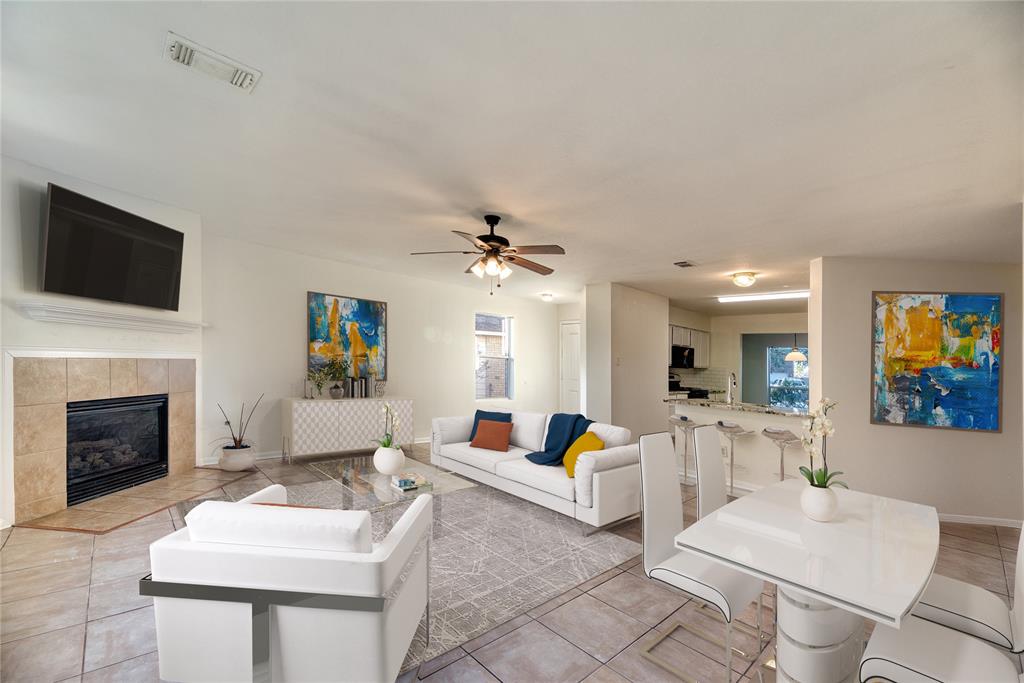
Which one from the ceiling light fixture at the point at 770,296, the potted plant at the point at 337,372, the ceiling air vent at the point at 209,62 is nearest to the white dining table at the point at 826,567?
the ceiling air vent at the point at 209,62

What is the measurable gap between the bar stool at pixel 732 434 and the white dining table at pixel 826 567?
8.69 ft

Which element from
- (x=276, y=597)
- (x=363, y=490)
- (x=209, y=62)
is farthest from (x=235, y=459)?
(x=209, y=62)

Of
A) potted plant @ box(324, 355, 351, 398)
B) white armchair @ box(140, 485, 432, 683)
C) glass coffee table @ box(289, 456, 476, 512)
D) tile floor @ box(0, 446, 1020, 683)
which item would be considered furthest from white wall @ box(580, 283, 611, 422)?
white armchair @ box(140, 485, 432, 683)

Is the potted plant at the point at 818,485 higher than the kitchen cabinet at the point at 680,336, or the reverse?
the kitchen cabinet at the point at 680,336

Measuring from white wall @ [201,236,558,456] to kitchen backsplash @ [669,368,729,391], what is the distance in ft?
13.6

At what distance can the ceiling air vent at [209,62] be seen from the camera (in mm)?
1868

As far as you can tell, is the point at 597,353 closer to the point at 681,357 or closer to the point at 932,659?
the point at 681,357

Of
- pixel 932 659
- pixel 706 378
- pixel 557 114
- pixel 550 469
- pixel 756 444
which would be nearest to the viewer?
pixel 932 659

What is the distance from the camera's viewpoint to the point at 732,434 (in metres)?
4.77

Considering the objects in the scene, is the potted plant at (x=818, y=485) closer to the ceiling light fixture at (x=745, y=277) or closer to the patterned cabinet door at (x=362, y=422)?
the ceiling light fixture at (x=745, y=277)

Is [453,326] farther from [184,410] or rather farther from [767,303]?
[767,303]

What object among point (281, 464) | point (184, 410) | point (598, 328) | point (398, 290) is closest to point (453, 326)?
point (398, 290)

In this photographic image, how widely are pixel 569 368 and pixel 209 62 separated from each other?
7901 millimetres

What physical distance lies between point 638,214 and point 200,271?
14.5 ft
